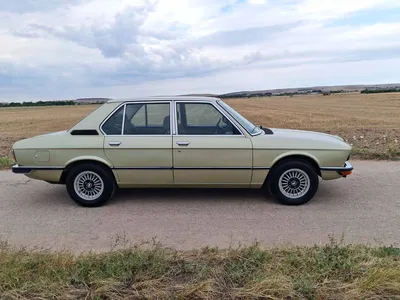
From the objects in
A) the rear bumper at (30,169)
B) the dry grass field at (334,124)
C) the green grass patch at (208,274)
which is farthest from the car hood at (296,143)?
the dry grass field at (334,124)

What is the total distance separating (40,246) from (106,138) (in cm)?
177

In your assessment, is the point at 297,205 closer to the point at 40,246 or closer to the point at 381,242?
the point at 381,242

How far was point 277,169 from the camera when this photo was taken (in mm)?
5016

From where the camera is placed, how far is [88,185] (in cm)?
517

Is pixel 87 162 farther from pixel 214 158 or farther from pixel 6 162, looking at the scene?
pixel 6 162

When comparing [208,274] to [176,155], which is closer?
[208,274]

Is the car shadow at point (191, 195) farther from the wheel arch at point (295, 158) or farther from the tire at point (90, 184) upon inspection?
the wheel arch at point (295, 158)

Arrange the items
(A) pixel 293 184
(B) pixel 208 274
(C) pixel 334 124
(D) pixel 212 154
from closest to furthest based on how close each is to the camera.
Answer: (B) pixel 208 274
(D) pixel 212 154
(A) pixel 293 184
(C) pixel 334 124

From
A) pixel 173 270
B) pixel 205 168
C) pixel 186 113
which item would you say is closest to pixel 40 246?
pixel 173 270

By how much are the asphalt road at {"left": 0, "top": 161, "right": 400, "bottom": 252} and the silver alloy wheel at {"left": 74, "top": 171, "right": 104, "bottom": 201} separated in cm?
22

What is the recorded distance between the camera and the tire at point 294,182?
4.99 metres

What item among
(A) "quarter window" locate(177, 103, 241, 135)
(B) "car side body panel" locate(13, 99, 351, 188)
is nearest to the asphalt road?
(B) "car side body panel" locate(13, 99, 351, 188)

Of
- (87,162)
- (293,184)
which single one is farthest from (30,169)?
(293,184)

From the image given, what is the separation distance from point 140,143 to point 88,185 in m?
1.02
